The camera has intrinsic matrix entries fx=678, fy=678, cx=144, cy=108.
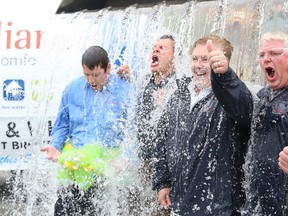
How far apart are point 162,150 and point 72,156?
84 centimetres

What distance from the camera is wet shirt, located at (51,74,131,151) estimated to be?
4.92 m

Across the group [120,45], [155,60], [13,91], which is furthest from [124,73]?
[13,91]

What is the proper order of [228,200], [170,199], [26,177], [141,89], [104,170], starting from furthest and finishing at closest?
1. [26,177]
2. [141,89]
3. [104,170]
4. [170,199]
5. [228,200]

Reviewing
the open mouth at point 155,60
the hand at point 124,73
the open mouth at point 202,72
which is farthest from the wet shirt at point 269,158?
the hand at point 124,73

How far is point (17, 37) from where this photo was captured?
782 centimetres

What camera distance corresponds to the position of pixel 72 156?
483cm

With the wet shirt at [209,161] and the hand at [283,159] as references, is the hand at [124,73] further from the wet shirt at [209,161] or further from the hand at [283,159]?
the hand at [283,159]

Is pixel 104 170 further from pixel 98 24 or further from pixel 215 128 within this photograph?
pixel 98 24

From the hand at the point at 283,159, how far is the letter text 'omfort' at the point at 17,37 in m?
5.06

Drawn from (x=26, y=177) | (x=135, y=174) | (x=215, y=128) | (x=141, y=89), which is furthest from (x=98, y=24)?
(x=215, y=128)

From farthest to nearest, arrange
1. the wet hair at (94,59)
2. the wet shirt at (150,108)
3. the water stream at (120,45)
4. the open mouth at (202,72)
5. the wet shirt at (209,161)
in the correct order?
the water stream at (120,45) → the wet hair at (94,59) → the wet shirt at (150,108) → the open mouth at (202,72) → the wet shirt at (209,161)

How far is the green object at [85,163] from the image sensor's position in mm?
4789

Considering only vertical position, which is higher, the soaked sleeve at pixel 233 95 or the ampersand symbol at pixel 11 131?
the ampersand symbol at pixel 11 131

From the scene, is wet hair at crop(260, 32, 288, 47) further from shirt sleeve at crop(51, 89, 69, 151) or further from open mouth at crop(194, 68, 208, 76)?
shirt sleeve at crop(51, 89, 69, 151)
